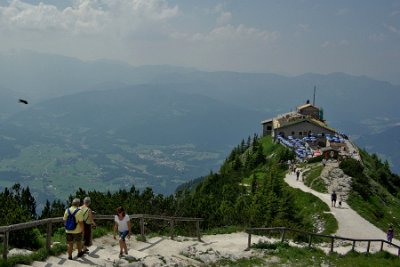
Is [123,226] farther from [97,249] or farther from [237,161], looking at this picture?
[237,161]

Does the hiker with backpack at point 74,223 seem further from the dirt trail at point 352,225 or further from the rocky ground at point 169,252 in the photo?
the dirt trail at point 352,225

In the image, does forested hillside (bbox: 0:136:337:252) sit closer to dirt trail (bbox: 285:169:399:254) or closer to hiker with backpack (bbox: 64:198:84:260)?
dirt trail (bbox: 285:169:399:254)

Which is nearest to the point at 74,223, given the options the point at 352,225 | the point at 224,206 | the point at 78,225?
the point at 78,225

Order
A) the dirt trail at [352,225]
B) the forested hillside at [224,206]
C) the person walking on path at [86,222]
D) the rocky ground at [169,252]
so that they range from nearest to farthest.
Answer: the rocky ground at [169,252], the person walking on path at [86,222], the forested hillside at [224,206], the dirt trail at [352,225]

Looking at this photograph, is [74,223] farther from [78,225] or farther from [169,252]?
[169,252]

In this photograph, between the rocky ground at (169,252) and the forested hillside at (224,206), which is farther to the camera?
the forested hillside at (224,206)

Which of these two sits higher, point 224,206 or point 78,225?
point 78,225

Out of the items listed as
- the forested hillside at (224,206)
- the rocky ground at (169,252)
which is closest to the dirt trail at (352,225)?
the forested hillside at (224,206)

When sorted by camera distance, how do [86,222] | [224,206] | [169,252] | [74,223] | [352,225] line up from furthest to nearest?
1. [224,206]
2. [352,225]
3. [169,252]
4. [86,222]
5. [74,223]

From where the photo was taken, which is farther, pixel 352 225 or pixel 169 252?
pixel 352 225

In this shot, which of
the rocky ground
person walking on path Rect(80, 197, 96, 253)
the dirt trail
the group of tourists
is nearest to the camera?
the group of tourists

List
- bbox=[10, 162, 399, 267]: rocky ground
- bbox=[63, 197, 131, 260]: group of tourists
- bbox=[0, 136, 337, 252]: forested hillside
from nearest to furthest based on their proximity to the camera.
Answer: bbox=[63, 197, 131, 260]: group of tourists
bbox=[10, 162, 399, 267]: rocky ground
bbox=[0, 136, 337, 252]: forested hillside

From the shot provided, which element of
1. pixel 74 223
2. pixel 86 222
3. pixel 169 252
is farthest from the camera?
pixel 169 252

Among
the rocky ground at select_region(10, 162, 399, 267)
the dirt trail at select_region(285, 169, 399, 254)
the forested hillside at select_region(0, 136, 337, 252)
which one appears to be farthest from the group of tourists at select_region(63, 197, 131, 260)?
the dirt trail at select_region(285, 169, 399, 254)
